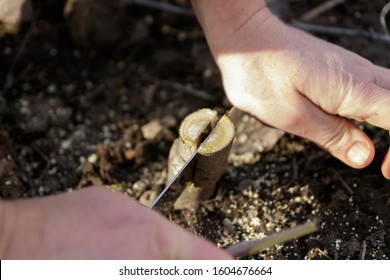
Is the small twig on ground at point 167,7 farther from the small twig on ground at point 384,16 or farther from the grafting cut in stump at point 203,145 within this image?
the grafting cut in stump at point 203,145

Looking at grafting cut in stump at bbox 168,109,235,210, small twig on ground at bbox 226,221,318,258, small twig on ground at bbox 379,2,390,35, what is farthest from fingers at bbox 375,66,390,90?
small twig on ground at bbox 379,2,390,35

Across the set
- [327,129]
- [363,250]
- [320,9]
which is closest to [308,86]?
[327,129]

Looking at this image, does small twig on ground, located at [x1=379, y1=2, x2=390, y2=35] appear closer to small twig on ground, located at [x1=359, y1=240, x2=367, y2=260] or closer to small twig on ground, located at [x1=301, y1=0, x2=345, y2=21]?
small twig on ground, located at [x1=301, y1=0, x2=345, y2=21]

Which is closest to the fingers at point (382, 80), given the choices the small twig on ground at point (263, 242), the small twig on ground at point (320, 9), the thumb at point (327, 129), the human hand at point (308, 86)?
the human hand at point (308, 86)

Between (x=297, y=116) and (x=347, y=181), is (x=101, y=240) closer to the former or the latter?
(x=297, y=116)

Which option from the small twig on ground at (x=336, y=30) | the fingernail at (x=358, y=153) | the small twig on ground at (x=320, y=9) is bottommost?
the small twig on ground at (x=336, y=30)

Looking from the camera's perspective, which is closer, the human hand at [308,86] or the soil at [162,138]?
the human hand at [308,86]

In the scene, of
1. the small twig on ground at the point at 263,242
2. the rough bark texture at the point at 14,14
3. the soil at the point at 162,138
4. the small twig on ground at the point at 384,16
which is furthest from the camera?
the small twig on ground at the point at 384,16

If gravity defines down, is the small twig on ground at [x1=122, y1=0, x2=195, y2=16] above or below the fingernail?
below
